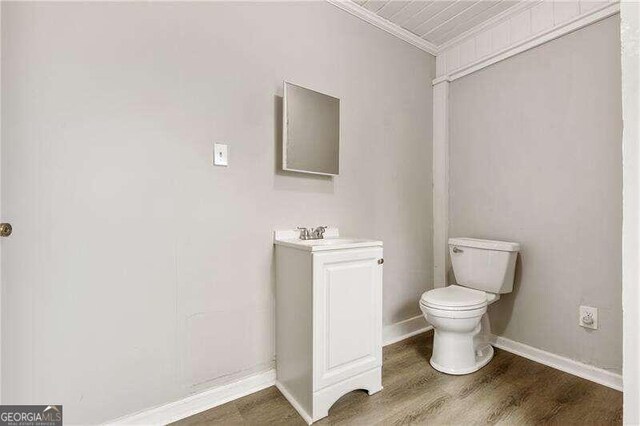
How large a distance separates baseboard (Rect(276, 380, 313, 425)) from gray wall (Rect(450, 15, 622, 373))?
5.02 ft

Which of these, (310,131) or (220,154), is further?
(310,131)

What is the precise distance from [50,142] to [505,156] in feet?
8.29

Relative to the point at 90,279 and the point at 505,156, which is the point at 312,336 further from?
the point at 505,156

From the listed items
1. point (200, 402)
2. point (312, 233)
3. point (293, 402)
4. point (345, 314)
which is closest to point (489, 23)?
point (312, 233)

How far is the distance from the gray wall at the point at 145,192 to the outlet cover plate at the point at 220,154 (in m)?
0.03

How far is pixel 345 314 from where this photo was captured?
58.2 inches

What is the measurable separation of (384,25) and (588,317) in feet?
7.50

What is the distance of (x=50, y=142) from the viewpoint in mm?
1145

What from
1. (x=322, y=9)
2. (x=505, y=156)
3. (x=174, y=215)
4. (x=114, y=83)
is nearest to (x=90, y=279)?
(x=174, y=215)

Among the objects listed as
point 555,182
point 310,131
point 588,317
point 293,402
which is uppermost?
point 310,131

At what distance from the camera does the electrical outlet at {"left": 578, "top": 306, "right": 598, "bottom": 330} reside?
170 centimetres

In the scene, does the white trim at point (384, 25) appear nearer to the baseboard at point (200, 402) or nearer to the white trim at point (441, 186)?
the white trim at point (441, 186)

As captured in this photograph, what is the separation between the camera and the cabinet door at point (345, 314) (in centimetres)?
139

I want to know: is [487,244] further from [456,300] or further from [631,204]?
[631,204]
